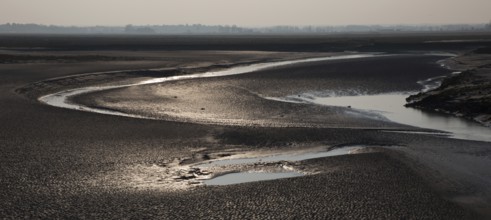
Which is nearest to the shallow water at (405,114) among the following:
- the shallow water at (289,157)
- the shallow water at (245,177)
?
the shallow water at (289,157)

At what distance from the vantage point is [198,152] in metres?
16.8

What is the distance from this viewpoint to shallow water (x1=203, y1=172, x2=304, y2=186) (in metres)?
13.6

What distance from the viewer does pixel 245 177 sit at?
1409 cm

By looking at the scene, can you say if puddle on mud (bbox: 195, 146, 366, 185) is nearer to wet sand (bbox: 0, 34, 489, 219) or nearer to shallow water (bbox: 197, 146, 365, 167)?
shallow water (bbox: 197, 146, 365, 167)

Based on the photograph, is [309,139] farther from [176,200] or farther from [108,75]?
[108,75]

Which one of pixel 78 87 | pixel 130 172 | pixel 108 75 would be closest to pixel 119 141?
pixel 130 172

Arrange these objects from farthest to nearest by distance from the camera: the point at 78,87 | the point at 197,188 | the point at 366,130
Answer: the point at 78,87
the point at 366,130
the point at 197,188

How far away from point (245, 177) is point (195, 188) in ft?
5.48

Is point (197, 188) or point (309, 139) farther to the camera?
point (309, 139)

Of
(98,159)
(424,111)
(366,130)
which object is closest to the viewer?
(98,159)

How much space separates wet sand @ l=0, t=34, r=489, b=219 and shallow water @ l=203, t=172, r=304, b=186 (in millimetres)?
534

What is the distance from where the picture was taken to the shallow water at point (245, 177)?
1357 centimetres

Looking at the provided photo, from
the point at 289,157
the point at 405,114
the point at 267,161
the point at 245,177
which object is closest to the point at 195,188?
the point at 245,177

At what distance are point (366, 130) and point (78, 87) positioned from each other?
2249cm
